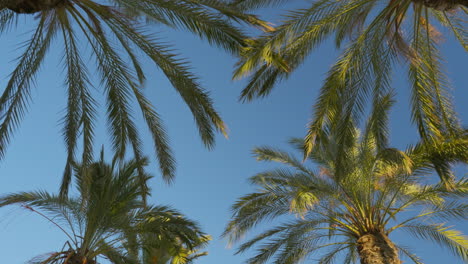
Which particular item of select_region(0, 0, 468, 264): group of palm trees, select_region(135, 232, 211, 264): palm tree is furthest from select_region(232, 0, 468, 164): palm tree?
select_region(135, 232, 211, 264): palm tree

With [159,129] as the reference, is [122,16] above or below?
above

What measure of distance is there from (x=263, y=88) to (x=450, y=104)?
3.56 m

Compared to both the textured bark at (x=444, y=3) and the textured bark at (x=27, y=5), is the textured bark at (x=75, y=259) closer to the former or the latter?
the textured bark at (x=27, y=5)

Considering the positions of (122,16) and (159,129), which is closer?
(122,16)

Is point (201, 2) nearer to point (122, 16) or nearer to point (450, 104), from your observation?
point (122, 16)

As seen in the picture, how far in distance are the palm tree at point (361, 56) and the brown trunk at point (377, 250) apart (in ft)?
13.1

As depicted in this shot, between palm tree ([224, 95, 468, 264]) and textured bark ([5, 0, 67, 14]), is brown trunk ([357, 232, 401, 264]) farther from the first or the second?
textured bark ([5, 0, 67, 14])

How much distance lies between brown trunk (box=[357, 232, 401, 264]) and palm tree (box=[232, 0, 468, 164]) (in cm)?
400

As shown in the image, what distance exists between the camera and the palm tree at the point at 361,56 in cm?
810

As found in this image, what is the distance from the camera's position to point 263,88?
927 cm

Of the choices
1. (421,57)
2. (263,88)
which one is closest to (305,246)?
(263,88)

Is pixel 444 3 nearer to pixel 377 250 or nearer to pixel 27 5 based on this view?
pixel 27 5

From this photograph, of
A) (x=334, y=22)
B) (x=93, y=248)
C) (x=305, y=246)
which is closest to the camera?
(x=334, y=22)

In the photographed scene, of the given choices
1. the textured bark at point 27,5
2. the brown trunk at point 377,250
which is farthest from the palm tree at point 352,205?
the textured bark at point 27,5
